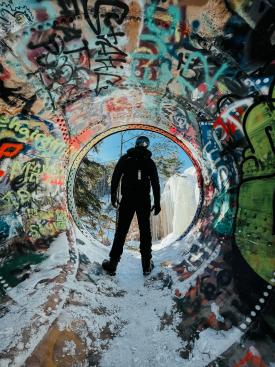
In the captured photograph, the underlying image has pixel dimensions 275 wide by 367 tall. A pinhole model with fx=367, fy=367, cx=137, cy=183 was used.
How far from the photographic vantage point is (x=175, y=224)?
15930mm

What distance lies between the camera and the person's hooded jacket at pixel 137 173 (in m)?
5.27

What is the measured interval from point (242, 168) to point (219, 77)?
1.09 meters

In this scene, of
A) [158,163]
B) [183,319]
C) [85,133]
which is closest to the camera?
[183,319]

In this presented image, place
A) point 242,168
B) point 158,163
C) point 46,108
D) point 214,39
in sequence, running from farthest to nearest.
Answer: point 158,163 < point 46,108 < point 242,168 < point 214,39

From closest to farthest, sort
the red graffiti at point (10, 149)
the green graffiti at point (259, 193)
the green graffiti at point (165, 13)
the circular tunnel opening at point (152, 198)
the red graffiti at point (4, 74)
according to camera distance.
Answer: the green graffiti at point (165, 13) → the green graffiti at point (259, 193) → the red graffiti at point (4, 74) → the red graffiti at point (10, 149) → the circular tunnel opening at point (152, 198)

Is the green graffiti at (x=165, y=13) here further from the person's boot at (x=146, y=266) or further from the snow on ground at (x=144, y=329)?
the person's boot at (x=146, y=266)

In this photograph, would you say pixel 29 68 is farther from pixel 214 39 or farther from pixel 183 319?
pixel 183 319

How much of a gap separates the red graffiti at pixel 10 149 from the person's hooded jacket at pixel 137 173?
137 cm

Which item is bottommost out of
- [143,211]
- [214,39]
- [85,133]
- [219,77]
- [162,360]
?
[162,360]

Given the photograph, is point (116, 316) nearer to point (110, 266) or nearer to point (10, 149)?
point (110, 266)

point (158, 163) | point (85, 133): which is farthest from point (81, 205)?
point (85, 133)

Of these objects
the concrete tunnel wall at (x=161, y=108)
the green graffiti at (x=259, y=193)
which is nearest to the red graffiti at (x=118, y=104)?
the concrete tunnel wall at (x=161, y=108)

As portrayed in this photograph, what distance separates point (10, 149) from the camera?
196 inches

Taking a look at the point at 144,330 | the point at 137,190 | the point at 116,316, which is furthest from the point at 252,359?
the point at 137,190
